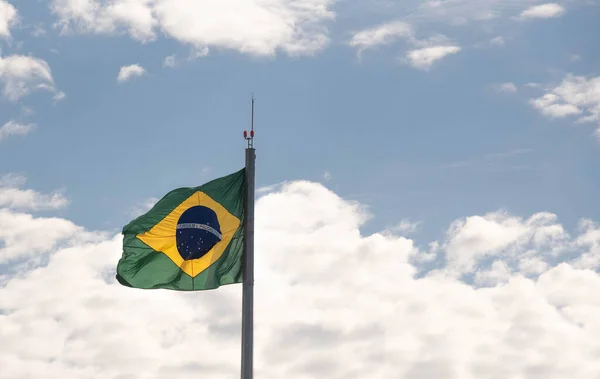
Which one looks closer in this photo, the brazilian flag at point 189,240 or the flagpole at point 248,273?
the flagpole at point 248,273

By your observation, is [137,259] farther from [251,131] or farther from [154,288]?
[251,131]

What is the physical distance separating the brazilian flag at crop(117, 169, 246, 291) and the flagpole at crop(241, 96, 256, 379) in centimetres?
59

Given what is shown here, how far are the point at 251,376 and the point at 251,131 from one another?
8499 millimetres

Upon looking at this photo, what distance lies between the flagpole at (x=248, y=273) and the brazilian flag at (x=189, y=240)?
1.95 ft

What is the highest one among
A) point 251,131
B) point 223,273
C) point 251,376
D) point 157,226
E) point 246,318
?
point 251,131

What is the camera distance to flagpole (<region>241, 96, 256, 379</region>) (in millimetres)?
28594

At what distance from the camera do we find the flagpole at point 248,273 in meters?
28.6

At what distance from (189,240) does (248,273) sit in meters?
2.94

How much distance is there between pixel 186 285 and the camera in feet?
102

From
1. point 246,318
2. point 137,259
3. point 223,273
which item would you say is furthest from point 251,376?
point 137,259

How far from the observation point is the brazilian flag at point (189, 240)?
1216 inches

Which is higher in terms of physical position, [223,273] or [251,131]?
[251,131]

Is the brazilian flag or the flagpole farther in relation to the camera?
the brazilian flag

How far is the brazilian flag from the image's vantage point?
30891 millimetres
